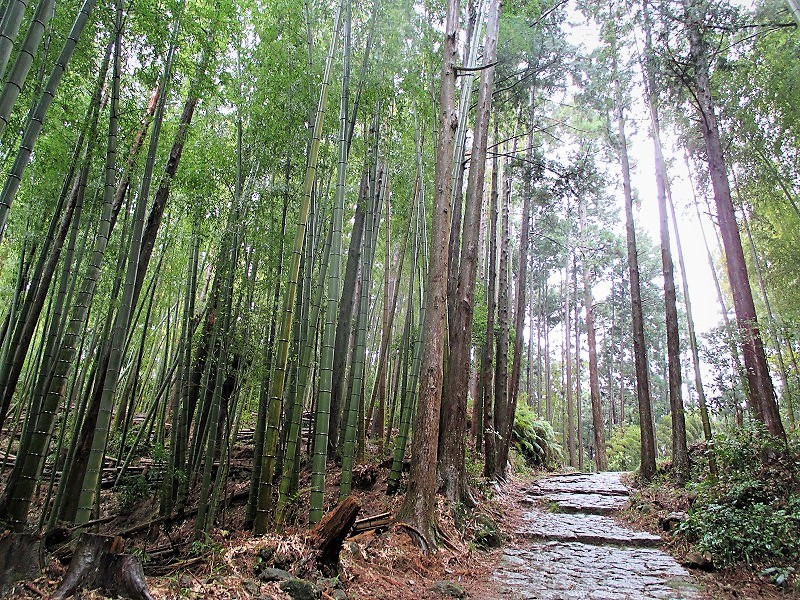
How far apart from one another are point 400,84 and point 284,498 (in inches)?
172

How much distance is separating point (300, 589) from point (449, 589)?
114cm

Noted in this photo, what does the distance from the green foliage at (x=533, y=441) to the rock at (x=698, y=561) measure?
280 inches

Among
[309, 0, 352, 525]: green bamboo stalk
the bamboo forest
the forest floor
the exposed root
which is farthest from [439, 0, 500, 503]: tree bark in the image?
[309, 0, 352, 525]: green bamboo stalk

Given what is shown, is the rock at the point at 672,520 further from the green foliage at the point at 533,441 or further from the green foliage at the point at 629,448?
the green foliage at the point at 629,448

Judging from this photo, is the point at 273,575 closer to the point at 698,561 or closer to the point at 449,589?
the point at 449,589

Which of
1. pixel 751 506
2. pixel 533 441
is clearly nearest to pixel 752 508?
pixel 751 506

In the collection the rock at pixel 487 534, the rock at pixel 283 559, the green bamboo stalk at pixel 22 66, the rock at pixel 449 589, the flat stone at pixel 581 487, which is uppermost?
the green bamboo stalk at pixel 22 66

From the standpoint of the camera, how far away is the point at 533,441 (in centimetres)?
1184

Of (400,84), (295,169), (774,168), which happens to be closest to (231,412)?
(295,169)

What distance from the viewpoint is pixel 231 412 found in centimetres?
514

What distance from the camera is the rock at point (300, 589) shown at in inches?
97.7

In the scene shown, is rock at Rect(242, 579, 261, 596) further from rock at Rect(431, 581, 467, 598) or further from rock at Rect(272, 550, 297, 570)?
rock at Rect(431, 581, 467, 598)

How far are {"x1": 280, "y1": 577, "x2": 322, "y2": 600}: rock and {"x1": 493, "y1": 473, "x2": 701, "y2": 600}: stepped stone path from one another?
141 cm

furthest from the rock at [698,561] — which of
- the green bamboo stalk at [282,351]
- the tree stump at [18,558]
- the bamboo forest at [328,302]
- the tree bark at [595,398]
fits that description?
the tree bark at [595,398]
